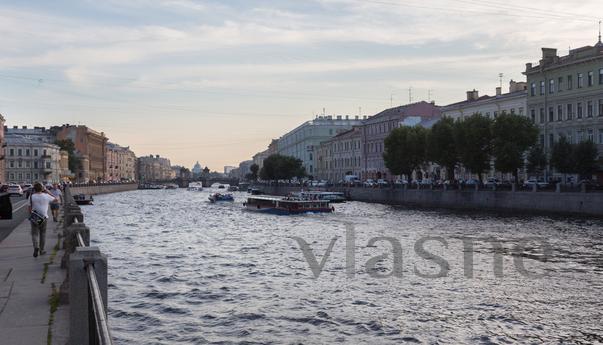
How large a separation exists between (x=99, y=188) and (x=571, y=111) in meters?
96.1

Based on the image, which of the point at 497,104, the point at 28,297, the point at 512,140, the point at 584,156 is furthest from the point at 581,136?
the point at 28,297

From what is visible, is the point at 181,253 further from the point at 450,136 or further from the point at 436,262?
the point at 450,136

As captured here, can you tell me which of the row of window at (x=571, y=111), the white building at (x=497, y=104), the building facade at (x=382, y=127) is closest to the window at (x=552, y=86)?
the row of window at (x=571, y=111)

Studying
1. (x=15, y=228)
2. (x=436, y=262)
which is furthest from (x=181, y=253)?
(x=436, y=262)

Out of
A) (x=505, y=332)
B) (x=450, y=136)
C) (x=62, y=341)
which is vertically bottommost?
(x=505, y=332)

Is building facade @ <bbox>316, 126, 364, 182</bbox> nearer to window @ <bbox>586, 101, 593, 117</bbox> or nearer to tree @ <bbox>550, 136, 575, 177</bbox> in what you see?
window @ <bbox>586, 101, 593, 117</bbox>

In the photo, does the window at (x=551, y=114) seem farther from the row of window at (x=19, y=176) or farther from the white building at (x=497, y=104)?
the row of window at (x=19, y=176)

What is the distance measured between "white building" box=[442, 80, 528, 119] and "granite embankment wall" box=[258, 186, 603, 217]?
34.8 ft

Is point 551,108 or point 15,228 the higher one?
point 551,108

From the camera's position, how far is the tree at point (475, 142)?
61969mm

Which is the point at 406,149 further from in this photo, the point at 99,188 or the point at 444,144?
the point at 99,188

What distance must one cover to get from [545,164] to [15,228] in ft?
155

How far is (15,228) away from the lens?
1020 inches

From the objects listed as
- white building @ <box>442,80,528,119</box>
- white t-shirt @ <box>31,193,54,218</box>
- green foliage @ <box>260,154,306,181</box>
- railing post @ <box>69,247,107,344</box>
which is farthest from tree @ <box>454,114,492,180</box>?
green foliage @ <box>260,154,306,181</box>
